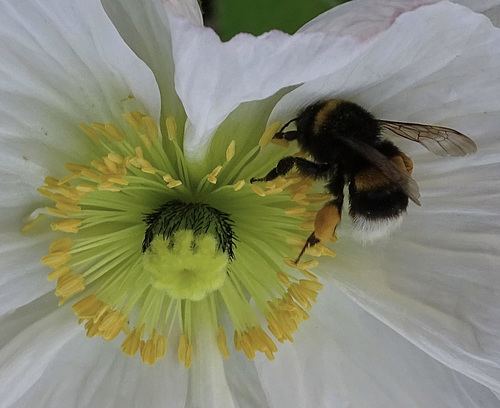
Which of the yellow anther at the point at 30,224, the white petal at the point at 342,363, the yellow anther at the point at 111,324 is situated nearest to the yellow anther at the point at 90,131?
the yellow anther at the point at 30,224

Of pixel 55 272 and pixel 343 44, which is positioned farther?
pixel 55 272

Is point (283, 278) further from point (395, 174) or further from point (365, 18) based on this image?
point (365, 18)

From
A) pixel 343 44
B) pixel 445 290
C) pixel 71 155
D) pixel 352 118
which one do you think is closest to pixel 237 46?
pixel 343 44

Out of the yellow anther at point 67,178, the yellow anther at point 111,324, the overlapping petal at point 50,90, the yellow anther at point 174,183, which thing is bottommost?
the yellow anther at point 111,324

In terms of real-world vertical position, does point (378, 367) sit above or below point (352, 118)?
below

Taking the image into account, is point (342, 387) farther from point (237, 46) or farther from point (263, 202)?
point (237, 46)

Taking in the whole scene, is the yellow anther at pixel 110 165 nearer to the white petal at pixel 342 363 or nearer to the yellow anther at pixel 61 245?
the yellow anther at pixel 61 245

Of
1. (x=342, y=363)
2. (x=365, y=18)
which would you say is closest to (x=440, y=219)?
(x=342, y=363)
